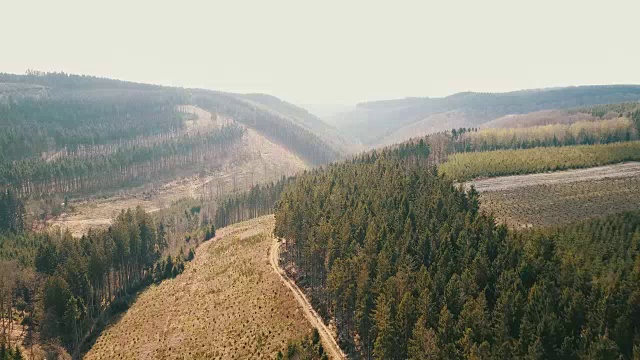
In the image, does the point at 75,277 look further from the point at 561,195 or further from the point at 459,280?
the point at 561,195

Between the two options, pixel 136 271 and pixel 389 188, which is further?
pixel 136 271

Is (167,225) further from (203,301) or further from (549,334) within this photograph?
(549,334)

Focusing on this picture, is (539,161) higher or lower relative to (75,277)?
higher

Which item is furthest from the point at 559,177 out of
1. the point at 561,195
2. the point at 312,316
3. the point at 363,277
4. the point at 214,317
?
the point at 214,317

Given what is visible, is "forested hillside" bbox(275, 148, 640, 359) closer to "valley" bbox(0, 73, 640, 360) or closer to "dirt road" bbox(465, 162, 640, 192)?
"valley" bbox(0, 73, 640, 360)

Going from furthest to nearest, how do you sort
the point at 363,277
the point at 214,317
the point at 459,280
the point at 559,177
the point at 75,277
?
the point at 559,177
the point at 75,277
the point at 214,317
the point at 363,277
the point at 459,280

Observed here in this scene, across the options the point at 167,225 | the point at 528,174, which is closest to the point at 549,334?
the point at 528,174

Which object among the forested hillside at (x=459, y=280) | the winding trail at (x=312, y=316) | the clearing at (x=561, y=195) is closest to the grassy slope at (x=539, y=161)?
the clearing at (x=561, y=195)
